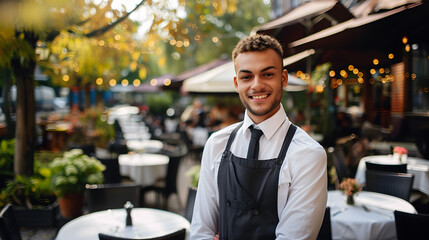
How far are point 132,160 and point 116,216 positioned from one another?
3.43m

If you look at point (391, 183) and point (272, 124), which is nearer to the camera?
point (272, 124)

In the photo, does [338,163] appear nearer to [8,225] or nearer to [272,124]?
[272,124]

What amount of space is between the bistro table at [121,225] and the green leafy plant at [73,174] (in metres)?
1.42

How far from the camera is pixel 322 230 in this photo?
305cm

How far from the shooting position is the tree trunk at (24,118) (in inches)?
197

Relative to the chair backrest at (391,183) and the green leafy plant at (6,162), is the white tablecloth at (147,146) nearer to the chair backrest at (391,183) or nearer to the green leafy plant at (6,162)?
the green leafy plant at (6,162)

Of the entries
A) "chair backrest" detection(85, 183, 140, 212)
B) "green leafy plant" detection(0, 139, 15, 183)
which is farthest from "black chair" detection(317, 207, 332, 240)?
"green leafy plant" detection(0, 139, 15, 183)

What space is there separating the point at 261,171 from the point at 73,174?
12.4ft

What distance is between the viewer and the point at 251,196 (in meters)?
1.77

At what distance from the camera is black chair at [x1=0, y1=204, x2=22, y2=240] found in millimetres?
2670

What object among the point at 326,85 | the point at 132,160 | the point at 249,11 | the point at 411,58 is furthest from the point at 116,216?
the point at 249,11

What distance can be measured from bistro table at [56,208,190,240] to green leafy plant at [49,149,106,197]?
4.65ft

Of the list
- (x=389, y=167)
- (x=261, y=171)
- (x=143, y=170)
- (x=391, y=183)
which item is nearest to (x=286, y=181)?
(x=261, y=171)

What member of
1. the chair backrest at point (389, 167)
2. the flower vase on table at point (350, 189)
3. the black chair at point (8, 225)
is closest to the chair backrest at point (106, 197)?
the black chair at point (8, 225)
